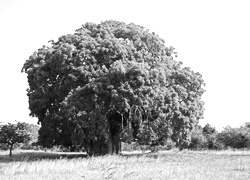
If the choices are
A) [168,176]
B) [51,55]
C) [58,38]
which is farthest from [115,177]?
[58,38]

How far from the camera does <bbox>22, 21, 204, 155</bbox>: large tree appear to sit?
2838 centimetres

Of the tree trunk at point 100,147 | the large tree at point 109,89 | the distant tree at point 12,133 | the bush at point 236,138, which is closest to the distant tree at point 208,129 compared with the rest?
the bush at point 236,138

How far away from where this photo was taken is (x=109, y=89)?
2867 cm

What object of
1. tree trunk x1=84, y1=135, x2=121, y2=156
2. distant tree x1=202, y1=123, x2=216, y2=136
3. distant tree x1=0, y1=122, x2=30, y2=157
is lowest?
tree trunk x1=84, y1=135, x2=121, y2=156

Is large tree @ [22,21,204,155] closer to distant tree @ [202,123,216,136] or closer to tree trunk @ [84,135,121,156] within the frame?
tree trunk @ [84,135,121,156]

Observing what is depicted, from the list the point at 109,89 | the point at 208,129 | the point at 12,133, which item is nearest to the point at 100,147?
the point at 109,89

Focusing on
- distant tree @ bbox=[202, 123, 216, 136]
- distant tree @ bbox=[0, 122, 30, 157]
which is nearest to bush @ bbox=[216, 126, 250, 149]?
distant tree @ bbox=[202, 123, 216, 136]

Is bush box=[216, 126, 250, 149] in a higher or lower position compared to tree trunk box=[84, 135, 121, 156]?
higher

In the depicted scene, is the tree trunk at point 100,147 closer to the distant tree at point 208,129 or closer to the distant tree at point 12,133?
the distant tree at point 12,133

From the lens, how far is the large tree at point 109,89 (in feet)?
93.1

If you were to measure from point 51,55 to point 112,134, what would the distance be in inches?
369

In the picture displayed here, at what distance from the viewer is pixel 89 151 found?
33156mm

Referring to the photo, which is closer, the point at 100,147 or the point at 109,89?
the point at 109,89

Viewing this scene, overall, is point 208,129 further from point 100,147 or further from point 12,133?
point 100,147
